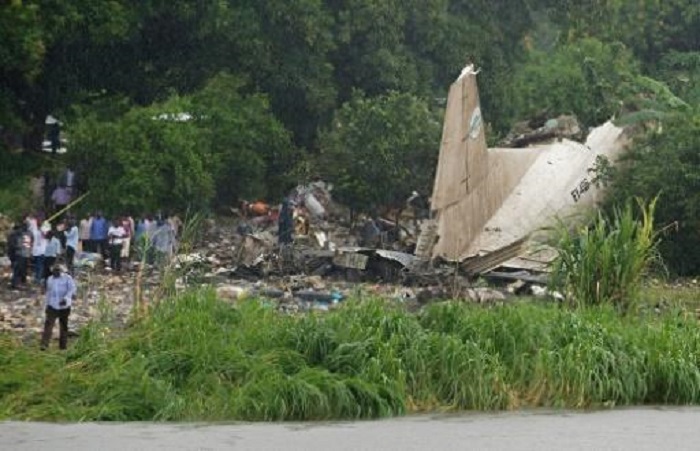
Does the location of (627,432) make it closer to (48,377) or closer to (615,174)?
(48,377)

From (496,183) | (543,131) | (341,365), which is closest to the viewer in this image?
(341,365)

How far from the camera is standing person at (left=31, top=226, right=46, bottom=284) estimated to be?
85.0ft

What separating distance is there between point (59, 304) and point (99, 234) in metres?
11.1

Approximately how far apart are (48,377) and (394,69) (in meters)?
25.4

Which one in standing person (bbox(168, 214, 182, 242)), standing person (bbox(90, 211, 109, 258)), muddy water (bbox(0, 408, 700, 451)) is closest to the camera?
muddy water (bbox(0, 408, 700, 451))

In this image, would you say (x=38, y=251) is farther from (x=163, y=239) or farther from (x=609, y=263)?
(x=609, y=263)

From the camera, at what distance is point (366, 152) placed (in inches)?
1353

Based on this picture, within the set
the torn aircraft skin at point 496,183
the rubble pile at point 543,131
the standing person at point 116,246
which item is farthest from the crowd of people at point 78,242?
the rubble pile at point 543,131

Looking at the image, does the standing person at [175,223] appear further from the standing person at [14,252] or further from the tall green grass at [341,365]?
the tall green grass at [341,365]

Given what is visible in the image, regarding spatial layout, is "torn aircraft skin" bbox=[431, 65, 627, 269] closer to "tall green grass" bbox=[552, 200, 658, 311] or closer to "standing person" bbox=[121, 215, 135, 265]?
"standing person" bbox=[121, 215, 135, 265]

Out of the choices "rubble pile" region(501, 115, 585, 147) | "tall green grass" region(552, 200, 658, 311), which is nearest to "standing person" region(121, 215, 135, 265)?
"rubble pile" region(501, 115, 585, 147)

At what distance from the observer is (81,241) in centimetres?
2970

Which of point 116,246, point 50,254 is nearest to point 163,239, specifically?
point 116,246

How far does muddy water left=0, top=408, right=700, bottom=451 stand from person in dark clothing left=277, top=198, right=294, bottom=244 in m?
17.3
